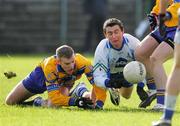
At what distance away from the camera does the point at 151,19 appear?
1155cm

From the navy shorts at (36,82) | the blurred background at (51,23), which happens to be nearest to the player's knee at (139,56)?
the navy shorts at (36,82)

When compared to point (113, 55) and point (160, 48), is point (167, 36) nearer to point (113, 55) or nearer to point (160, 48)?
point (160, 48)

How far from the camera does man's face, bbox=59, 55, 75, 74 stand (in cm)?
1122

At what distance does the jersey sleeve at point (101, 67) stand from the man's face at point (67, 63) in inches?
12.6

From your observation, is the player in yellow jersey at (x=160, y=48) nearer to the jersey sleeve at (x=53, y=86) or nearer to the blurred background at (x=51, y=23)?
the jersey sleeve at (x=53, y=86)

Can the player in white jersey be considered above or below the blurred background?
below

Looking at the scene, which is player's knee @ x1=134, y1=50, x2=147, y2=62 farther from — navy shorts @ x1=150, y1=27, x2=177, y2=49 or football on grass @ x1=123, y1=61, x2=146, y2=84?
navy shorts @ x1=150, y1=27, x2=177, y2=49

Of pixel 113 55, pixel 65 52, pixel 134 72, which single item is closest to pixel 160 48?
pixel 134 72

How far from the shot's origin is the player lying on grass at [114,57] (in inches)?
448

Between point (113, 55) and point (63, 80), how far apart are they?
77 cm

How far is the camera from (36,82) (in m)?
12.3

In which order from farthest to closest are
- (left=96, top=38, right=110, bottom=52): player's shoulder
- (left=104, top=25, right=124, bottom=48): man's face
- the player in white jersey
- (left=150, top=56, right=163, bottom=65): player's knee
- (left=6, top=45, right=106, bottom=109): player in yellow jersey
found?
(left=96, top=38, right=110, bottom=52): player's shoulder → (left=104, top=25, right=124, bottom=48): man's face → the player in white jersey → (left=6, top=45, right=106, bottom=109): player in yellow jersey → (left=150, top=56, right=163, bottom=65): player's knee

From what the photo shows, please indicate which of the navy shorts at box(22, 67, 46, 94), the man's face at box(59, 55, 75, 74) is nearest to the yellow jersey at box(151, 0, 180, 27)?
the man's face at box(59, 55, 75, 74)

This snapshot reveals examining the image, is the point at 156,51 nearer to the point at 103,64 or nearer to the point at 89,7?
the point at 103,64
